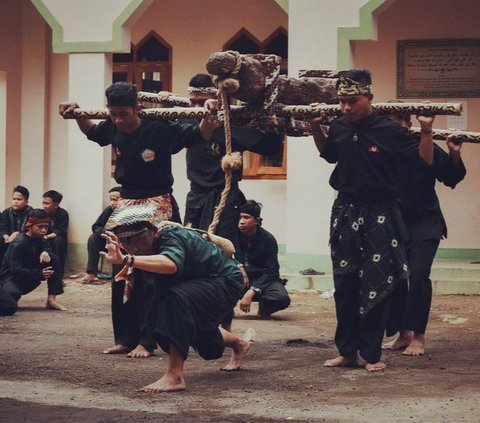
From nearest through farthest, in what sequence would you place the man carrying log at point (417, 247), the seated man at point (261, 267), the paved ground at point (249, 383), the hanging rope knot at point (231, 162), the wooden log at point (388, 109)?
the paved ground at point (249, 383) < the hanging rope knot at point (231, 162) < the wooden log at point (388, 109) < the man carrying log at point (417, 247) < the seated man at point (261, 267)

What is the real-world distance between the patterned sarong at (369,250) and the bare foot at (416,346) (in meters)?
0.91

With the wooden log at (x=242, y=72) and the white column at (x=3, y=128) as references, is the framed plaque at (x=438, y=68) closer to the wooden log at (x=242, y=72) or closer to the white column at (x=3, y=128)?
the white column at (x=3, y=128)

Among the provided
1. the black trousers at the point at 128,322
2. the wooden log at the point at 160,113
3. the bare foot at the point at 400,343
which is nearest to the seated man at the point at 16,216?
the black trousers at the point at 128,322

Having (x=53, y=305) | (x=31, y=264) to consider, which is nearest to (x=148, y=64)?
(x=31, y=264)

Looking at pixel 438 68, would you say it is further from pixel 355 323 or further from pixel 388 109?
pixel 355 323

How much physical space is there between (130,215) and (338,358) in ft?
6.60

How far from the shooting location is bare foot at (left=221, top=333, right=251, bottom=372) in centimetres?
882

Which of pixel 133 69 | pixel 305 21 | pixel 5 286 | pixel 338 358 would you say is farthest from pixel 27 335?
pixel 133 69

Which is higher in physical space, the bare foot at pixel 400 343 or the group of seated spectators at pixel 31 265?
the group of seated spectators at pixel 31 265

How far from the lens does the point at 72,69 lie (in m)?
15.7

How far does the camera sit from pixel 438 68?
50.1 ft

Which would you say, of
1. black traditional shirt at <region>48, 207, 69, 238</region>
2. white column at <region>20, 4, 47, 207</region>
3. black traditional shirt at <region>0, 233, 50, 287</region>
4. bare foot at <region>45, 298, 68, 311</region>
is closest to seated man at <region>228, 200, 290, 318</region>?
bare foot at <region>45, 298, 68, 311</region>

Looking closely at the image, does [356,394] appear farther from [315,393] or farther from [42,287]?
[42,287]

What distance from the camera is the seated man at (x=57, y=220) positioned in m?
15.4
